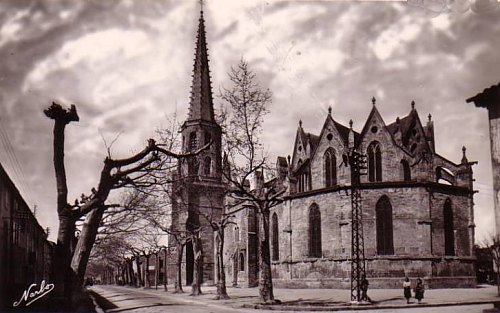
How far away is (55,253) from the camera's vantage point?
13555 mm

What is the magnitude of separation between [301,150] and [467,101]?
92.2 ft

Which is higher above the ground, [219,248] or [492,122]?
[492,122]

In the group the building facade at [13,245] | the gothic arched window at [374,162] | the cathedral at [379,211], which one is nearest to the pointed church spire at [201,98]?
the cathedral at [379,211]

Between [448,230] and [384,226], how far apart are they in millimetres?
4504

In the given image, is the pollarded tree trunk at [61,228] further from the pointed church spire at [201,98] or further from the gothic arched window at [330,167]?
the pointed church spire at [201,98]

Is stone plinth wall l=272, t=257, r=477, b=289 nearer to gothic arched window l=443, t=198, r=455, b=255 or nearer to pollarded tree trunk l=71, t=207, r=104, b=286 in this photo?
gothic arched window l=443, t=198, r=455, b=255

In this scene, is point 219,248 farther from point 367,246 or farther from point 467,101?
point 467,101

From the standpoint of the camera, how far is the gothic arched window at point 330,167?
1555 inches

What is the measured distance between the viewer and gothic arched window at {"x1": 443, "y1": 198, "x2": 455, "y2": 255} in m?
34.8

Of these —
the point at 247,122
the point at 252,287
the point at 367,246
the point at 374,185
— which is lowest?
the point at 252,287

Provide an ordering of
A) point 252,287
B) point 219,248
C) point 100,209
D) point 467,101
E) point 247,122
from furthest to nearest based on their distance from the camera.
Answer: point 252,287
point 219,248
point 247,122
point 467,101
point 100,209

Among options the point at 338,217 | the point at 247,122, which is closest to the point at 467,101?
the point at 247,122

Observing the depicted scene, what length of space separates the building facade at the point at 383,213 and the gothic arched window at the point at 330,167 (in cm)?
8

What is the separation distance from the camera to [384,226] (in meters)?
34.9
